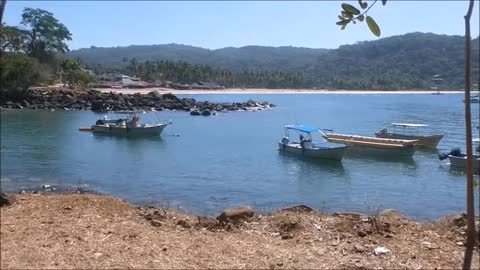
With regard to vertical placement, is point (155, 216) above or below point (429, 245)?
above

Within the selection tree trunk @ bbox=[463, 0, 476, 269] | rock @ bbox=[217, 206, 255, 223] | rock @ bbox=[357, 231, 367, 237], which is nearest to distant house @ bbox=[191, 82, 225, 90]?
rock @ bbox=[217, 206, 255, 223]

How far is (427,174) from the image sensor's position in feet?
88.8

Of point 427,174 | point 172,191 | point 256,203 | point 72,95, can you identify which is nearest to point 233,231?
point 256,203

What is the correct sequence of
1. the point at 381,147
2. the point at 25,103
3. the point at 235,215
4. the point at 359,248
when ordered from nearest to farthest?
the point at 359,248 < the point at 235,215 < the point at 381,147 < the point at 25,103

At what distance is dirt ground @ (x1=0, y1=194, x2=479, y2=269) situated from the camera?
5.83m

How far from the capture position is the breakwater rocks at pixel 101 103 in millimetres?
62250

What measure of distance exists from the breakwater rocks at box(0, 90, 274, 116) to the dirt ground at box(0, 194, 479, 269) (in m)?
55.5

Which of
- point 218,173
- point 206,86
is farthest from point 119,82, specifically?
point 218,173

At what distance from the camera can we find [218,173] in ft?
81.5

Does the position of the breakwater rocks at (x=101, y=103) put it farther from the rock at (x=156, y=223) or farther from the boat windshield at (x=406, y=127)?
the rock at (x=156, y=223)

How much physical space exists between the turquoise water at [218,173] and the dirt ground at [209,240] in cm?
768

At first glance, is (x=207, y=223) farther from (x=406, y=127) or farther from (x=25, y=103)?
(x=25, y=103)

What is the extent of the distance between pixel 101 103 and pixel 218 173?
140 ft

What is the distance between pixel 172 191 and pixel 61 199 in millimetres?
10663
